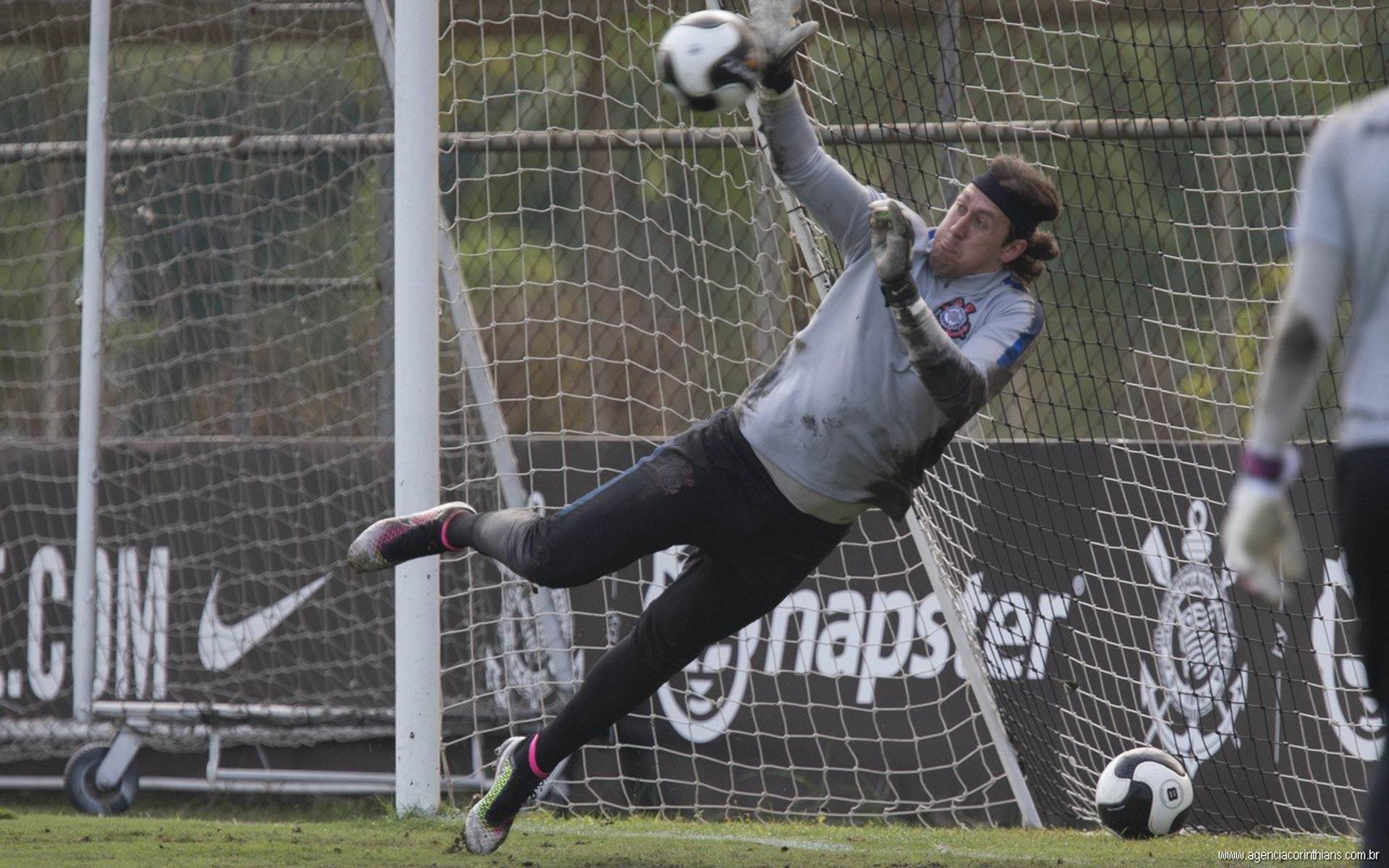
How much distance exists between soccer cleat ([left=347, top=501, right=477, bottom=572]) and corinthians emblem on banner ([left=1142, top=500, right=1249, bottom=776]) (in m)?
3.13

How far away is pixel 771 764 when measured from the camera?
244 inches

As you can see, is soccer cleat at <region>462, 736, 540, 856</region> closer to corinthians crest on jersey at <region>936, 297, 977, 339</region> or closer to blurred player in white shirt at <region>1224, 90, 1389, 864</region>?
corinthians crest on jersey at <region>936, 297, 977, 339</region>

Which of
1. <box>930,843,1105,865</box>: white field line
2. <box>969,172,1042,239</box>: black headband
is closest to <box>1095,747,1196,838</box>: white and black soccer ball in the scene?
<box>930,843,1105,865</box>: white field line

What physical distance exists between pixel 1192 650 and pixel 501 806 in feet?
10.3

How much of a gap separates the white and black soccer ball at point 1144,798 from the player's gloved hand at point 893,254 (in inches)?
82.6

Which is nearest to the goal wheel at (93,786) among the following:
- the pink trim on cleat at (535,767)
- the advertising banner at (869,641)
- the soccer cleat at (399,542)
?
the advertising banner at (869,641)

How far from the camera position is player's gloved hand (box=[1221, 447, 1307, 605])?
209cm

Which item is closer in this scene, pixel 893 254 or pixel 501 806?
pixel 893 254

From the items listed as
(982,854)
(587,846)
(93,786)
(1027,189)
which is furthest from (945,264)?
(93,786)

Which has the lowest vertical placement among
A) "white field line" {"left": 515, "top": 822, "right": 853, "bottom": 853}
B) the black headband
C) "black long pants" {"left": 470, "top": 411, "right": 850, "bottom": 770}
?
"white field line" {"left": 515, "top": 822, "right": 853, "bottom": 853}

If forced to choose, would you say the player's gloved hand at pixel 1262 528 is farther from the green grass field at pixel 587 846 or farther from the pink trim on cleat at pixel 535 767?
the pink trim on cleat at pixel 535 767

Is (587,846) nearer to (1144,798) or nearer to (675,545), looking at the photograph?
(675,545)

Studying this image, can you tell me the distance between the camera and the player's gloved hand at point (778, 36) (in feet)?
12.0

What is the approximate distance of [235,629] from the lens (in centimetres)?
694
